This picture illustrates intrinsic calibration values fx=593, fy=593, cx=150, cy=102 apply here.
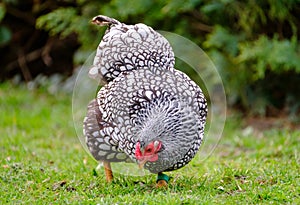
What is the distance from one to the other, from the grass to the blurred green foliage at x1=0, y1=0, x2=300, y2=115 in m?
0.71

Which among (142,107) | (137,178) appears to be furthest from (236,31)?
(142,107)

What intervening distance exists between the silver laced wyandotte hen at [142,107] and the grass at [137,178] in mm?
272

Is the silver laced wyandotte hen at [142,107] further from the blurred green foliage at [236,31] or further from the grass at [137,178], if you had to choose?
the blurred green foliage at [236,31]

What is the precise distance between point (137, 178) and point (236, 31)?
3946 mm

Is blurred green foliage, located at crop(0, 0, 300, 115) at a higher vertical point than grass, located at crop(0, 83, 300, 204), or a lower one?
higher

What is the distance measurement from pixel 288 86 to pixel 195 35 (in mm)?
1546

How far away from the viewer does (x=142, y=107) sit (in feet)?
13.9

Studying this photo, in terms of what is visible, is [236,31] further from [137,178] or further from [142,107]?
[142,107]

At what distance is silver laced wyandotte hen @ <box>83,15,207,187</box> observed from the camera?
4.14 meters

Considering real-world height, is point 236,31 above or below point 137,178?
above

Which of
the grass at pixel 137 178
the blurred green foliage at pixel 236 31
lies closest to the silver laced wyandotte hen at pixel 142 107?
the grass at pixel 137 178

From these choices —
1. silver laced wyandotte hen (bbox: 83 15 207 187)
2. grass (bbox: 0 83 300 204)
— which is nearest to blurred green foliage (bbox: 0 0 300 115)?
grass (bbox: 0 83 300 204)

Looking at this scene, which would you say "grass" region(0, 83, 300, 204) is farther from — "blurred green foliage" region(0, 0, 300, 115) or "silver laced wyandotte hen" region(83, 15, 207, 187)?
"blurred green foliage" region(0, 0, 300, 115)

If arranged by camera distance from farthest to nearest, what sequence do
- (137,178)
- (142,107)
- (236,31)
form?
(236,31) → (137,178) → (142,107)
